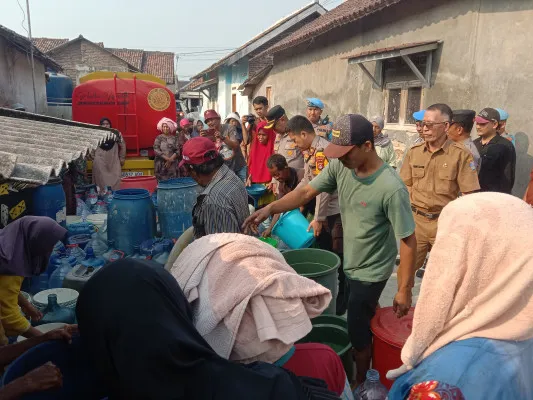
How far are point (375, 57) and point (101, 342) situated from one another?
7.70 metres

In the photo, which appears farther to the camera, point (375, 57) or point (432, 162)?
point (375, 57)

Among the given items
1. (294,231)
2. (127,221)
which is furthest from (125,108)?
(294,231)

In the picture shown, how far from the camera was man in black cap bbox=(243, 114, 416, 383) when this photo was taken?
8.20 feet

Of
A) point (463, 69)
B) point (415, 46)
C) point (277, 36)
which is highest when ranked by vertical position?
point (277, 36)

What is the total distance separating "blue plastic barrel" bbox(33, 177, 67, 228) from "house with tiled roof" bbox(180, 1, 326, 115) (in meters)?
11.5

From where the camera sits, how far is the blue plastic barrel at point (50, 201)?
4.59 meters

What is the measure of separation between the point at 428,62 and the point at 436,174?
13.0 feet

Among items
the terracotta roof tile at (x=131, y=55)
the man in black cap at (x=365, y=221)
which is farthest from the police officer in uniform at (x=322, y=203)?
the terracotta roof tile at (x=131, y=55)

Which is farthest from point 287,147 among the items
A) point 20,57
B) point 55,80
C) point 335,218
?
point 55,80

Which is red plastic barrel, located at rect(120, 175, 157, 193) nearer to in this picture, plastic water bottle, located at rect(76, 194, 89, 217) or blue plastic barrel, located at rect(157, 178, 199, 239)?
plastic water bottle, located at rect(76, 194, 89, 217)

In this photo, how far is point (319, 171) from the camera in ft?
13.5

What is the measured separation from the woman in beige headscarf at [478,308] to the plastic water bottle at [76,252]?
3.70 meters

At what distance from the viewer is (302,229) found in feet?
12.5

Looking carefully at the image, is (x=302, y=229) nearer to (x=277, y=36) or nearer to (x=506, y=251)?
(x=506, y=251)
